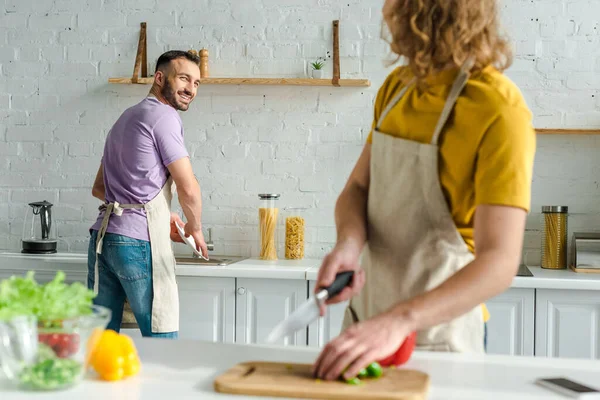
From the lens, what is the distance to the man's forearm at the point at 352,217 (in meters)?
1.75

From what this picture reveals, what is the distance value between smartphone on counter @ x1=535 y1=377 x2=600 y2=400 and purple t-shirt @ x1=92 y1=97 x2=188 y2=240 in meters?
1.93

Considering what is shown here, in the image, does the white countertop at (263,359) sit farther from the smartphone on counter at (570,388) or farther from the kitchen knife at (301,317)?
the kitchen knife at (301,317)

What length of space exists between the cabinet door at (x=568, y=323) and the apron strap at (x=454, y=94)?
5.93ft

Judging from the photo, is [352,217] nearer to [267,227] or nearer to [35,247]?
[267,227]

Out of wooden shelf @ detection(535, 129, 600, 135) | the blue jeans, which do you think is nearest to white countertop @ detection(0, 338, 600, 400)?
the blue jeans

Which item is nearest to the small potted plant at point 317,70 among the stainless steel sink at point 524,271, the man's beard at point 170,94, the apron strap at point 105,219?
the man's beard at point 170,94

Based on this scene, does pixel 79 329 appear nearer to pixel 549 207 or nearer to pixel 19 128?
pixel 549 207

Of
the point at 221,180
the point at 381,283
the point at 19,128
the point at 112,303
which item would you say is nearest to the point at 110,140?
the point at 112,303

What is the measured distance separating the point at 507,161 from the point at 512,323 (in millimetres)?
1950

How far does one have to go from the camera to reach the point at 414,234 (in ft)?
5.58

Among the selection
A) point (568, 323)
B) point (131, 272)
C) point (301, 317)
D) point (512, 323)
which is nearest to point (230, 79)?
point (131, 272)

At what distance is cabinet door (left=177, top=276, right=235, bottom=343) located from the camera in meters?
3.41

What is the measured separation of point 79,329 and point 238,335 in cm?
213

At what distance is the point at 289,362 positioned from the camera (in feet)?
5.08
